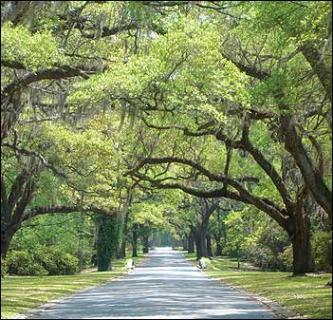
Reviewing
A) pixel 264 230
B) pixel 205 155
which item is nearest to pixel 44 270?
pixel 264 230

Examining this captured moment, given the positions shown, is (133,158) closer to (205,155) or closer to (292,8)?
(205,155)

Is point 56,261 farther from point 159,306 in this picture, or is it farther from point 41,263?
point 159,306

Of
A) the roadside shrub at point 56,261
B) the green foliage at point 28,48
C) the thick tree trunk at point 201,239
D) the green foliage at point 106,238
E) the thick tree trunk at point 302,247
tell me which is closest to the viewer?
the green foliage at point 28,48

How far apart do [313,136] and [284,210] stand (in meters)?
9.66

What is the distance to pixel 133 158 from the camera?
28.2 m

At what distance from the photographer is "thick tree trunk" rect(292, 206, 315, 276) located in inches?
1179

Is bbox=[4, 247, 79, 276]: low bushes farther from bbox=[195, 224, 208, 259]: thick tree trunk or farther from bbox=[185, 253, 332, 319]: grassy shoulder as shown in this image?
bbox=[195, 224, 208, 259]: thick tree trunk

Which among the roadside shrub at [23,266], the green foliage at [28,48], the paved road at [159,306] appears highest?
the green foliage at [28,48]

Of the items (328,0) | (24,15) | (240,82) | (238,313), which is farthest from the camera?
(240,82)

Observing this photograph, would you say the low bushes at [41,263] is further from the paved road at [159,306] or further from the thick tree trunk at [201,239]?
the paved road at [159,306]

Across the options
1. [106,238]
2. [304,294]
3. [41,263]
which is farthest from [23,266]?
[304,294]

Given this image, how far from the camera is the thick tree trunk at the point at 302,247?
29.9m

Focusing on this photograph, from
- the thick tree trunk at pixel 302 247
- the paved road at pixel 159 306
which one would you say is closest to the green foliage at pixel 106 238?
the thick tree trunk at pixel 302 247

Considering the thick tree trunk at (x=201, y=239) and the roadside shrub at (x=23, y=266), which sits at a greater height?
the thick tree trunk at (x=201, y=239)
